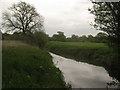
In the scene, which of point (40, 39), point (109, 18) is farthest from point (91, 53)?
point (109, 18)

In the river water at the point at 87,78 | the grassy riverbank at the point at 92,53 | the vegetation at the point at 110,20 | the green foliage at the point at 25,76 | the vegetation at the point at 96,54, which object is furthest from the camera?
the grassy riverbank at the point at 92,53

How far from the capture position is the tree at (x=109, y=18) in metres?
Result: 19.1

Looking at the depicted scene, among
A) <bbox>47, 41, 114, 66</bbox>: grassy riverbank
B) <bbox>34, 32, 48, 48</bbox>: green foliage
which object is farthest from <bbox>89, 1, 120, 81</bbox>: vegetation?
<bbox>34, 32, 48, 48</bbox>: green foliage

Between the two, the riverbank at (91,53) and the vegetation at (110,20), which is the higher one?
the vegetation at (110,20)

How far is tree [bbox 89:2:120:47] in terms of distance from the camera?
19.1 meters

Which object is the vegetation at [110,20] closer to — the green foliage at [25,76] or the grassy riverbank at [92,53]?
the grassy riverbank at [92,53]

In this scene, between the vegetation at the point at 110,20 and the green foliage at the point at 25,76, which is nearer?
the green foliage at the point at 25,76

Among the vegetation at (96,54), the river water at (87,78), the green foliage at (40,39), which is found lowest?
the river water at (87,78)

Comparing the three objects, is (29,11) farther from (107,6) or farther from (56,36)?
(56,36)

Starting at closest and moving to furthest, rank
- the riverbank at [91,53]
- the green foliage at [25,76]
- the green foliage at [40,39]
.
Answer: the green foliage at [25,76] → the riverbank at [91,53] → the green foliage at [40,39]

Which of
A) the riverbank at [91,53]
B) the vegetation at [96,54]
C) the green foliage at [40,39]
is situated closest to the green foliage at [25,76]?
the vegetation at [96,54]

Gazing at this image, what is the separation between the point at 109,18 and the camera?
20234 mm

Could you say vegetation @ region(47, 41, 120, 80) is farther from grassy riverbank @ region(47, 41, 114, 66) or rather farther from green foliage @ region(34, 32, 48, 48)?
green foliage @ region(34, 32, 48, 48)

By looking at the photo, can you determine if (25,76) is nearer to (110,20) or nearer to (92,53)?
(110,20)
